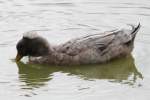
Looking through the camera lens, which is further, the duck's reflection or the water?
the duck's reflection

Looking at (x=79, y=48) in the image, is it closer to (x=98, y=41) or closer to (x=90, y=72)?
(x=98, y=41)

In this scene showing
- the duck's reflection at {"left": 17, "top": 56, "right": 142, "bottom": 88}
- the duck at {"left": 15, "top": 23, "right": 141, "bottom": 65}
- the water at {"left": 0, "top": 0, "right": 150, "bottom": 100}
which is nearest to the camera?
the water at {"left": 0, "top": 0, "right": 150, "bottom": 100}

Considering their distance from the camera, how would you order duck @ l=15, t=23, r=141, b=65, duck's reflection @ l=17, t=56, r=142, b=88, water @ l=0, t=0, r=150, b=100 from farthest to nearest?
duck @ l=15, t=23, r=141, b=65 < duck's reflection @ l=17, t=56, r=142, b=88 < water @ l=0, t=0, r=150, b=100

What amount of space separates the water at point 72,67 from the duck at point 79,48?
15 centimetres

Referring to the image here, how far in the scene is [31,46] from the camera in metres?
14.0

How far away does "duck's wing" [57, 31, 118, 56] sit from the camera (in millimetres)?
13844

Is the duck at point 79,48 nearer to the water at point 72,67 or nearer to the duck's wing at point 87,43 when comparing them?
the duck's wing at point 87,43

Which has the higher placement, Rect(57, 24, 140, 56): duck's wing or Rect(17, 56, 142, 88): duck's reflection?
Rect(57, 24, 140, 56): duck's wing

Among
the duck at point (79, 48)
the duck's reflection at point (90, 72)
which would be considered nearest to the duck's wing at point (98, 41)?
the duck at point (79, 48)

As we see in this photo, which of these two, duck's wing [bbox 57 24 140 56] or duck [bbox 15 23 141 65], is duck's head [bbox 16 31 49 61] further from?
duck's wing [bbox 57 24 140 56]

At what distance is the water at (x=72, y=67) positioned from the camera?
12195mm

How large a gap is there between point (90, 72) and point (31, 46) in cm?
143

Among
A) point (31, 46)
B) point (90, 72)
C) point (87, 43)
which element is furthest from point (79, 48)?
point (31, 46)

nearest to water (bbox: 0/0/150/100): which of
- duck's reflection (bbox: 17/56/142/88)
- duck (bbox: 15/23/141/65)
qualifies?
duck's reflection (bbox: 17/56/142/88)
